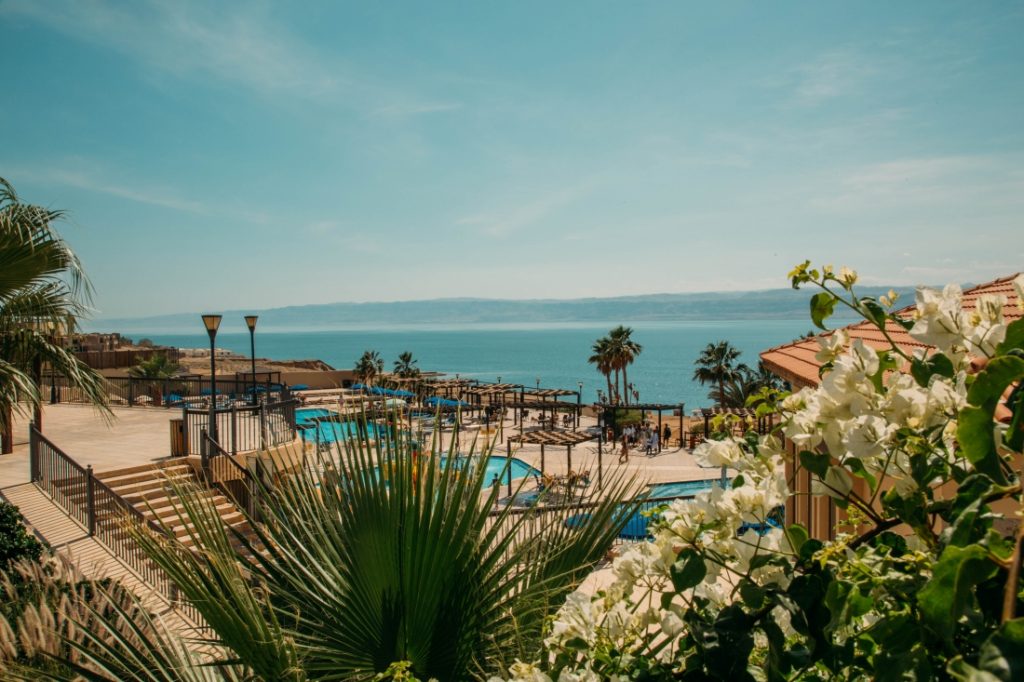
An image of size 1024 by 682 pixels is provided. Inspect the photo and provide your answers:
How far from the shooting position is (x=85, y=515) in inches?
487

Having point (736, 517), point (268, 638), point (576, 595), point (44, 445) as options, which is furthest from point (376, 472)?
point (44, 445)

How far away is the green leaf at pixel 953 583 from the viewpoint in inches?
31.4

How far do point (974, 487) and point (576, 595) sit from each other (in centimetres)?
84

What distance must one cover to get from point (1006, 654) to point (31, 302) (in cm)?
1061

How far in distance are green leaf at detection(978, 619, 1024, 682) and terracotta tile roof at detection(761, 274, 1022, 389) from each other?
15.8 ft

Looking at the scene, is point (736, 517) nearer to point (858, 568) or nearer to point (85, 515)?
point (858, 568)

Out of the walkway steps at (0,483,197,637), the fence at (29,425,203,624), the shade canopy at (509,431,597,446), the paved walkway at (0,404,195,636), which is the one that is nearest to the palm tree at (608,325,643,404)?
the shade canopy at (509,431,597,446)

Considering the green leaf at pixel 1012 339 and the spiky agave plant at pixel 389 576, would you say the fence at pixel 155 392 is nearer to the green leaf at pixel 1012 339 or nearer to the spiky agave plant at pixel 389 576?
the spiky agave plant at pixel 389 576

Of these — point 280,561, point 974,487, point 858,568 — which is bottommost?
point 280,561

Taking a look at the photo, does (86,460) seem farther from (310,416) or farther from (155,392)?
(155,392)

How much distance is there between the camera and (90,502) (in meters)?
12.0

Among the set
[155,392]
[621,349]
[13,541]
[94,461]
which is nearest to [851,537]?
[13,541]

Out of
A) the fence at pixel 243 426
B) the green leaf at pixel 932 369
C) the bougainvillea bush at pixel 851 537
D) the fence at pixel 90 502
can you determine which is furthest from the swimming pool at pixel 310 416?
the fence at pixel 90 502

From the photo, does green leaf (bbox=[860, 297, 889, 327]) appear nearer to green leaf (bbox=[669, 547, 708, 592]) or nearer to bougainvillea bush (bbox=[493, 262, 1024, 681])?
bougainvillea bush (bbox=[493, 262, 1024, 681])
